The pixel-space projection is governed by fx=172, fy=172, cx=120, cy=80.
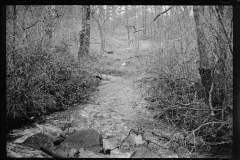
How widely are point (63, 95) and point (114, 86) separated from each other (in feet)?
9.32

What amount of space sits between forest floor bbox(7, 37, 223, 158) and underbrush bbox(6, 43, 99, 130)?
1.08ft

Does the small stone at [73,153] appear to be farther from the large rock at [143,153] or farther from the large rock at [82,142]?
the large rock at [143,153]

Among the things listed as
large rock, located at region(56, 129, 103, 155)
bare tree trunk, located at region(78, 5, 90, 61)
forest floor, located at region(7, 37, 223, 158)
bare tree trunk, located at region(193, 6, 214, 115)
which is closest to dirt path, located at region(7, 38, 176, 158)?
forest floor, located at region(7, 37, 223, 158)

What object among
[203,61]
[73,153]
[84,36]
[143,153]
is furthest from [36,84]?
[203,61]

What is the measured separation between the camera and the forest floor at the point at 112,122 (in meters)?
3.81

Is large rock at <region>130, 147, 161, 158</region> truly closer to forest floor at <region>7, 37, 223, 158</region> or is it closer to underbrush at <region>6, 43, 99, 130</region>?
forest floor at <region>7, 37, 223, 158</region>

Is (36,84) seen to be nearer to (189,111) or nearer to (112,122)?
(112,122)

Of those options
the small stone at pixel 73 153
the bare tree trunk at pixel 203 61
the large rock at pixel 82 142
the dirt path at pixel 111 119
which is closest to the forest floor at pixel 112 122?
the dirt path at pixel 111 119

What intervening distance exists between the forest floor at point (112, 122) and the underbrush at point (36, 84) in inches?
13.0

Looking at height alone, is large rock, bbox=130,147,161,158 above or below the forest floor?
below

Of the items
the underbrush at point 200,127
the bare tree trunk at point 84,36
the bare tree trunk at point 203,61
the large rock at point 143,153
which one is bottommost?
the large rock at point 143,153

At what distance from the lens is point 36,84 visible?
469 centimetres

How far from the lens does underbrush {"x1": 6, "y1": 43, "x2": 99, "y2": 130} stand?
3990 millimetres

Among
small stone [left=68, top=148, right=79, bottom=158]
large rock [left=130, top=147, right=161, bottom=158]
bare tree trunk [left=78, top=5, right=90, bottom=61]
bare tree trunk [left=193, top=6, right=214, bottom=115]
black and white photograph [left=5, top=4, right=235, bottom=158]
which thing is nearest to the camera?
small stone [left=68, top=148, right=79, bottom=158]
